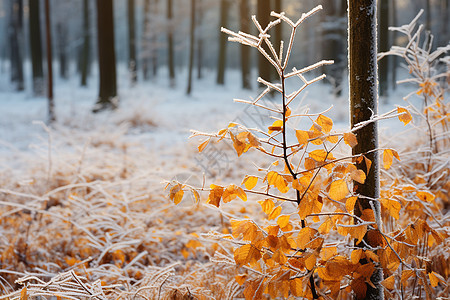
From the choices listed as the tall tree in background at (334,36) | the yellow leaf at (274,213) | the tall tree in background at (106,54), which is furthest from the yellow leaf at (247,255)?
the tall tree in background at (334,36)

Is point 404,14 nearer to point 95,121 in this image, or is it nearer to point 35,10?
point 35,10

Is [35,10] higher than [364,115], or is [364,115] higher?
[35,10]

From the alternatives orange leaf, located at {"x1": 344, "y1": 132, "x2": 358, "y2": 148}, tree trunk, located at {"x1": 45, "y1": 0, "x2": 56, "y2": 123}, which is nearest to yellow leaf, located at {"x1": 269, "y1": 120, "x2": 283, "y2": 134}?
orange leaf, located at {"x1": 344, "y1": 132, "x2": 358, "y2": 148}

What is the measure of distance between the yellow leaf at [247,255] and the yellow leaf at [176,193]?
295 mm

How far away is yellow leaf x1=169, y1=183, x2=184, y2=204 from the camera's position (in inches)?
56.1

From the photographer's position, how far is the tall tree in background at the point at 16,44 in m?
18.7

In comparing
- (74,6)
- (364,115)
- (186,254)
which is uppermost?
(74,6)

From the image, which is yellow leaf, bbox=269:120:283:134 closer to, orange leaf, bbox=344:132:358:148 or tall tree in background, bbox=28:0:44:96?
orange leaf, bbox=344:132:358:148

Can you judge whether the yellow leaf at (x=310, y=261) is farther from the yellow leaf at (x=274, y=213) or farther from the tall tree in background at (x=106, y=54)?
the tall tree in background at (x=106, y=54)

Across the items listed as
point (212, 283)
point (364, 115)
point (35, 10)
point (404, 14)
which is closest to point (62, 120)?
point (212, 283)

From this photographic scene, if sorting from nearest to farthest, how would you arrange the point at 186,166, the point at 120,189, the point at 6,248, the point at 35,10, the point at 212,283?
the point at 212,283 → the point at 6,248 → the point at 120,189 → the point at 186,166 → the point at 35,10

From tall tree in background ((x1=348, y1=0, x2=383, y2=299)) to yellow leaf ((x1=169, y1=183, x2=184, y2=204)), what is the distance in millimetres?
685

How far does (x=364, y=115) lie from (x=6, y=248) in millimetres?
2540

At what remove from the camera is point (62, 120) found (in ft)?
28.4
